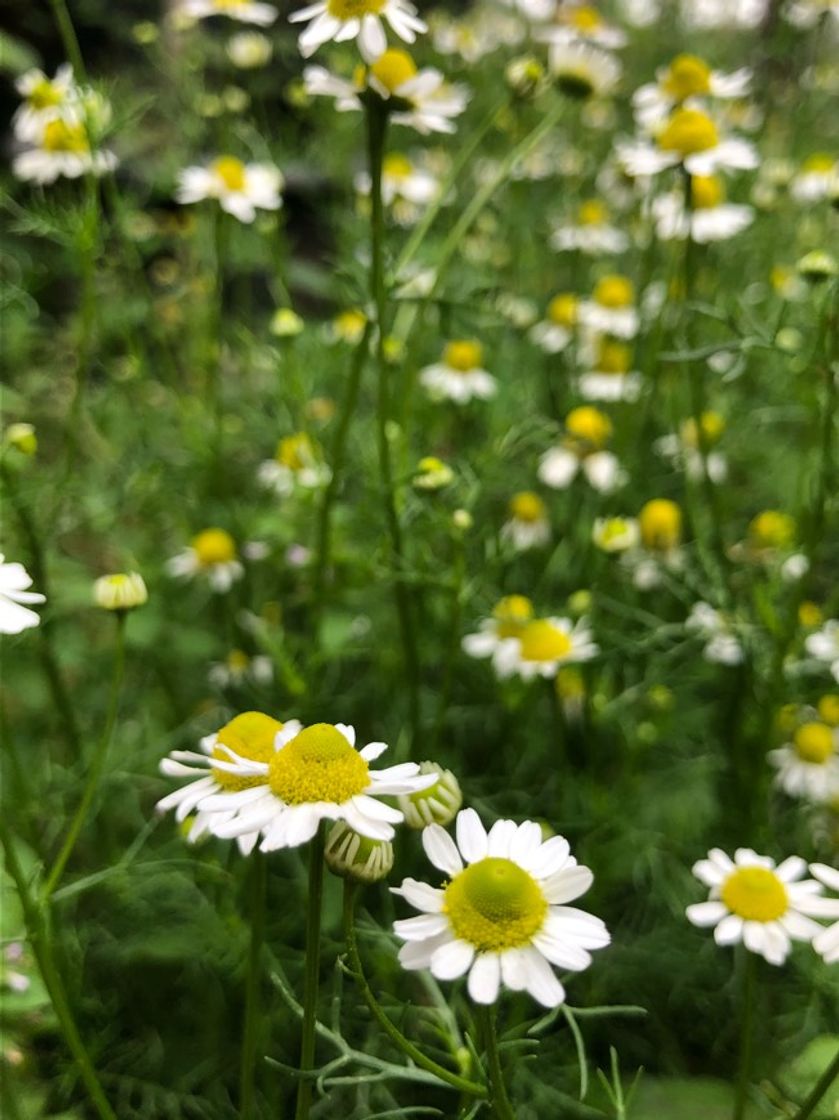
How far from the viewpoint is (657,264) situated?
1838mm

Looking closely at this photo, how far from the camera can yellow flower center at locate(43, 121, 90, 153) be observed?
4.28ft

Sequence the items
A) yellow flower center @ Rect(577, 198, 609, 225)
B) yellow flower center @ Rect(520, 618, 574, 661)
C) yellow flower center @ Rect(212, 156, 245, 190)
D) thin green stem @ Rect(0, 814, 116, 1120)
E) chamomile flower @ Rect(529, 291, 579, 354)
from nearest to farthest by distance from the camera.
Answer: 1. thin green stem @ Rect(0, 814, 116, 1120)
2. yellow flower center @ Rect(520, 618, 574, 661)
3. yellow flower center @ Rect(212, 156, 245, 190)
4. chamomile flower @ Rect(529, 291, 579, 354)
5. yellow flower center @ Rect(577, 198, 609, 225)

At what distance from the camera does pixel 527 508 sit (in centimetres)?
146

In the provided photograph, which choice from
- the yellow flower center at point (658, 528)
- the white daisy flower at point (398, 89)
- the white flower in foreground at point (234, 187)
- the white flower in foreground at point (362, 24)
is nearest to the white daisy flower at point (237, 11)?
the white flower in foreground at point (234, 187)

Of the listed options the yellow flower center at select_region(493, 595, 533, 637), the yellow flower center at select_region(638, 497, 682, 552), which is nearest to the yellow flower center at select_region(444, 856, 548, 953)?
the yellow flower center at select_region(493, 595, 533, 637)

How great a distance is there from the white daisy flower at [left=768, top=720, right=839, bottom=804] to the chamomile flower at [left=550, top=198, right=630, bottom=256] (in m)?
0.86

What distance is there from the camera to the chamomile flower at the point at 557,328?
168 cm

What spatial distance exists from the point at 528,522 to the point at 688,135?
1.77 feet

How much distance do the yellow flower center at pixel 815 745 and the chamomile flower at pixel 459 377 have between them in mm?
675

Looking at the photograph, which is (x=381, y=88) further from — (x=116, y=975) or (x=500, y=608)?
(x=116, y=975)

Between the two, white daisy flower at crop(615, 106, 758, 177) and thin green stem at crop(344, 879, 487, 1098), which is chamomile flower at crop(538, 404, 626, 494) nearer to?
white daisy flower at crop(615, 106, 758, 177)

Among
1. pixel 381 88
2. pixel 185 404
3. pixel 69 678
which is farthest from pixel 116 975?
pixel 381 88

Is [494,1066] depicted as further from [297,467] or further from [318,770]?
[297,467]

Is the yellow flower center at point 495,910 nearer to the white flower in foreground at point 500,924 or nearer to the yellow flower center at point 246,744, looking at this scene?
the white flower in foreground at point 500,924
